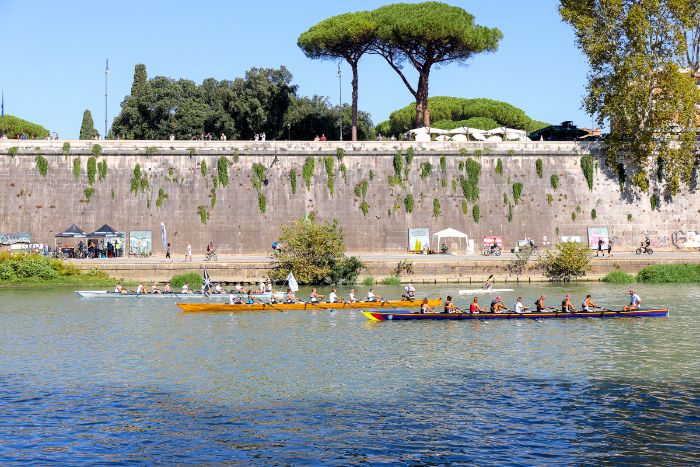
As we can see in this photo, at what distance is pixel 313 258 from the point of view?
50000 millimetres

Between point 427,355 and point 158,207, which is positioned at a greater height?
point 158,207

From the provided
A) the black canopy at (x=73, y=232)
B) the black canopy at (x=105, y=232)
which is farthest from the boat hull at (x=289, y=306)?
the black canopy at (x=73, y=232)

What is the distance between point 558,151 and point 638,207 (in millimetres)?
6070

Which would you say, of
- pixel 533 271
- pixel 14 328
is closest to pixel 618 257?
pixel 533 271

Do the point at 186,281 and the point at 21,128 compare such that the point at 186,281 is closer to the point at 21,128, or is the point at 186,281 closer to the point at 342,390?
the point at 342,390

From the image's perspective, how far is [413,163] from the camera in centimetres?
5881

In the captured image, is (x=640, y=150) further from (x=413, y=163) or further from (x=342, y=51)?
(x=342, y=51)

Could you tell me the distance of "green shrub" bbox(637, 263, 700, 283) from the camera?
51.8 metres

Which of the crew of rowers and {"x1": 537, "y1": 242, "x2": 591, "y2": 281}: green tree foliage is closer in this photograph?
the crew of rowers

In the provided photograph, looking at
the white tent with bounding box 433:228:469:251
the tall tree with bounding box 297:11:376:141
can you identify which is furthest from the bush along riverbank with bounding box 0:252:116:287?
the tall tree with bounding box 297:11:376:141

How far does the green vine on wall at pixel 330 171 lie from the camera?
57969mm

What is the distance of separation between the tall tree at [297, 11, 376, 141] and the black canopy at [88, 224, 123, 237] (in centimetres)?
1741

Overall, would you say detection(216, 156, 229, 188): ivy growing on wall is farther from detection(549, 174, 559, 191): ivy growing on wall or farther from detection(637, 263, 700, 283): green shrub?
detection(637, 263, 700, 283): green shrub

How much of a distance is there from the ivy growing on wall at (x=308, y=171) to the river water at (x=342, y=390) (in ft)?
62.4
